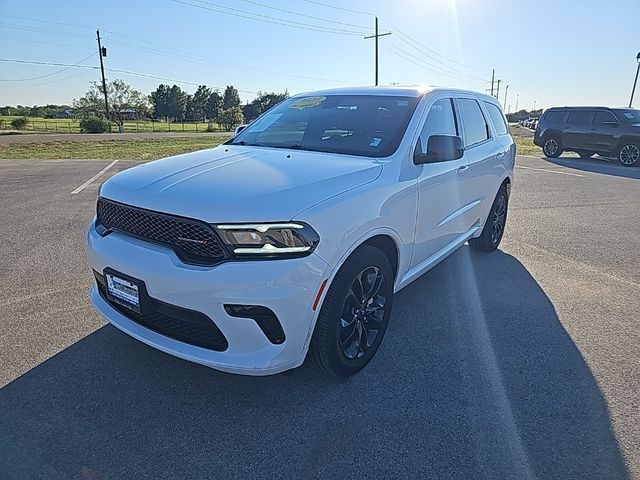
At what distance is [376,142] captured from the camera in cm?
322

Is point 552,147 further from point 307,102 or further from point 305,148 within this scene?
point 305,148

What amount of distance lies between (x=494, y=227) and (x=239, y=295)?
A: 4024 mm

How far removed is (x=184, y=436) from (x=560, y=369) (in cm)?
240

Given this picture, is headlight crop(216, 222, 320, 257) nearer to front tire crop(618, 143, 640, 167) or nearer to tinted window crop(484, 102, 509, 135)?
tinted window crop(484, 102, 509, 135)

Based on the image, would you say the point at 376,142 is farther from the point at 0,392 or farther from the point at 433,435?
the point at 0,392

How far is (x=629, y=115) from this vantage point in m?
14.5

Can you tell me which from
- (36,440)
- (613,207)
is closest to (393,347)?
(36,440)

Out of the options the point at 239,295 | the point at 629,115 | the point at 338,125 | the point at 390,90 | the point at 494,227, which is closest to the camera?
the point at 239,295

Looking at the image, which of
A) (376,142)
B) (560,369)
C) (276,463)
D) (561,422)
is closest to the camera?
(276,463)

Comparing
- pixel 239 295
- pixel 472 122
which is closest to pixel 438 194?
pixel 472 122

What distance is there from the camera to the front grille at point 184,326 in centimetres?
226

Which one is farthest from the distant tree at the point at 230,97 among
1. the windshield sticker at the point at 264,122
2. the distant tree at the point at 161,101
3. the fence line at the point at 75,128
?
the windshield sticker at the point at 264,122

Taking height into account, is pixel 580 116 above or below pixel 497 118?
→ above

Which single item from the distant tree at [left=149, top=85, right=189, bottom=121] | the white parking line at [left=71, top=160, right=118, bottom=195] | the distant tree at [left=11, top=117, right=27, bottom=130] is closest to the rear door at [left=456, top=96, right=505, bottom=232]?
the white parking line at [left=71, top=160, right=118, bottom=195]
